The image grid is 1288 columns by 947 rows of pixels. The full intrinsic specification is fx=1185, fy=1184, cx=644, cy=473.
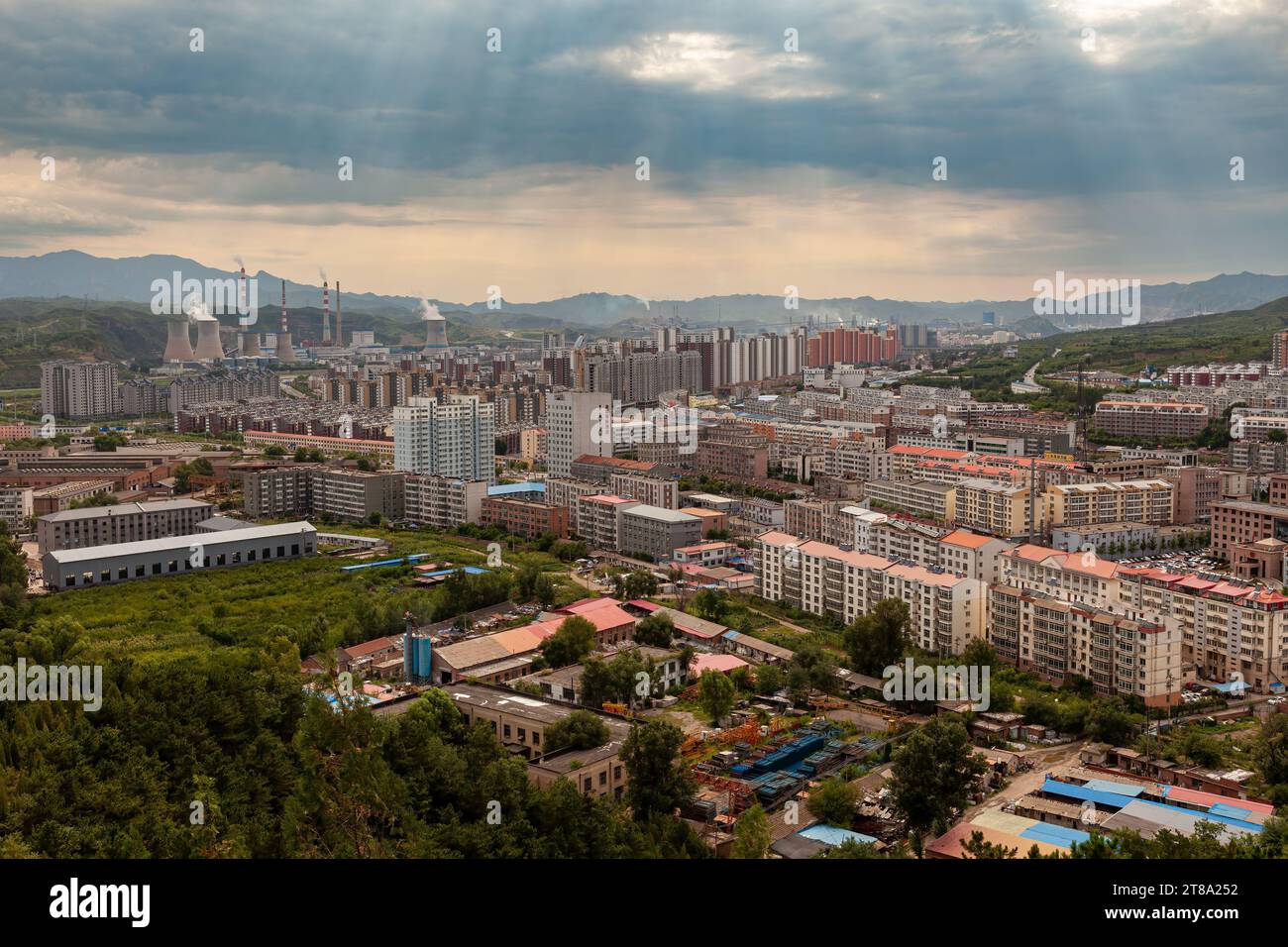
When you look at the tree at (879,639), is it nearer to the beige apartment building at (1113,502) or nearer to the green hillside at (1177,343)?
the beige apartment building at (1113,502)

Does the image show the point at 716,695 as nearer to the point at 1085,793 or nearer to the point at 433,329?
the point at 1085,793

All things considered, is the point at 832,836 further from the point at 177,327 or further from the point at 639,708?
the point at 177,327

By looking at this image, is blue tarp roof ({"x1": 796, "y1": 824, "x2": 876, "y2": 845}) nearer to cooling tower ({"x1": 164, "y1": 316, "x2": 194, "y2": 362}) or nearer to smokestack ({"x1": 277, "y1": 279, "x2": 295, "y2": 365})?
cooling tower ({"x1": 164, "y1": 316, "x2": 194, "y2": 362})

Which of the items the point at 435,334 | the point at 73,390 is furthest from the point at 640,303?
the point at 73,390

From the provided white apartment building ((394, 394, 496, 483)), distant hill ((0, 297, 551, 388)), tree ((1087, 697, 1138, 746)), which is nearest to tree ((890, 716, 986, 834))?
tree ((1087, 697, 1138, 746))

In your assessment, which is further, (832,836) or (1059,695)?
(1059,695)
